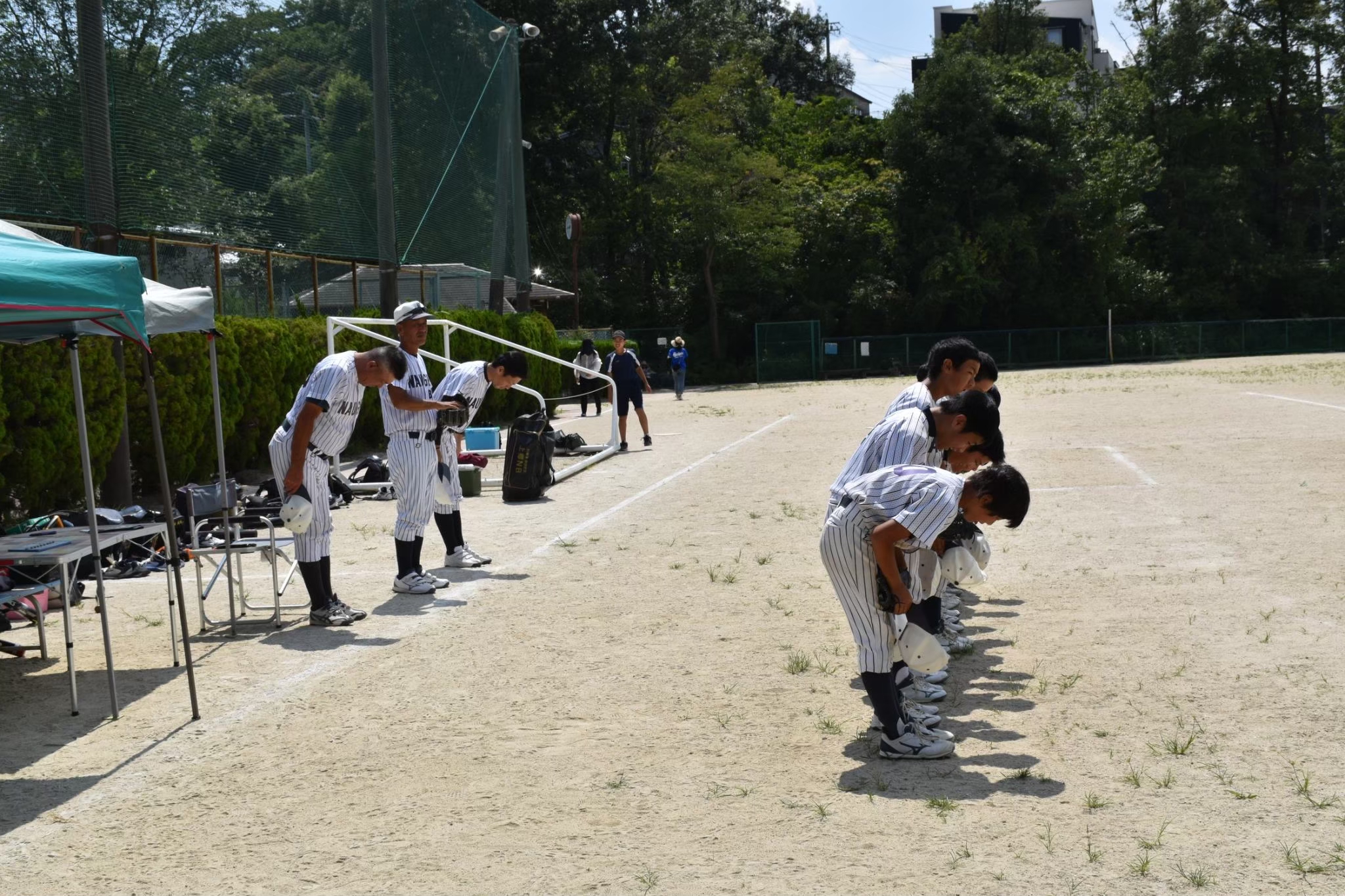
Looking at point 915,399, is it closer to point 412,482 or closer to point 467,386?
point 412,482

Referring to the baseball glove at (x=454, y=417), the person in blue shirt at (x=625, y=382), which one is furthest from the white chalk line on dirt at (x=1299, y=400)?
the baseball glove at (x=454, y=417)

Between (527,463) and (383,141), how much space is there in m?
6.10

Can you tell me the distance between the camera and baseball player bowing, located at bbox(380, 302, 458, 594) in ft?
28.6

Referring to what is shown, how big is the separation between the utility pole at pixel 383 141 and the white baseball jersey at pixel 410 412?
31.0ft

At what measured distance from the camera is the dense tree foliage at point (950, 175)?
51469 millimetres

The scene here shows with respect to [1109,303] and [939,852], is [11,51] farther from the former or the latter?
[1109,303]

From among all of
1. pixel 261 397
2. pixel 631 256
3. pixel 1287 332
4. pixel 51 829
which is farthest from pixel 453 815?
pixel 1287 332

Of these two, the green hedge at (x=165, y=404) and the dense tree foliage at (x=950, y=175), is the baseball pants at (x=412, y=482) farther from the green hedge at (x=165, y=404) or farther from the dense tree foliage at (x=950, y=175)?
the dense tree foliage at (x=950, y=175)

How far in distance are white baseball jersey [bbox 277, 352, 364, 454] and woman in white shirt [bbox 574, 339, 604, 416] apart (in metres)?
16.0

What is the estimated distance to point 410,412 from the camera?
8.73 m

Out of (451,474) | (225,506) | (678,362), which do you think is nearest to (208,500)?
(225,506)

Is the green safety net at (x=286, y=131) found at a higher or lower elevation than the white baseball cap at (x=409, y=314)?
higher

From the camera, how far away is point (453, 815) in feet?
15.0

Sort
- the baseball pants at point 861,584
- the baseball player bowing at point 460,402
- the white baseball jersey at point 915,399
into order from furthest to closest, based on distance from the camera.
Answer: the baseball player bowing at point 460,402
the white baseball jersey at point 915,399
the baseball pants at point 861,584
